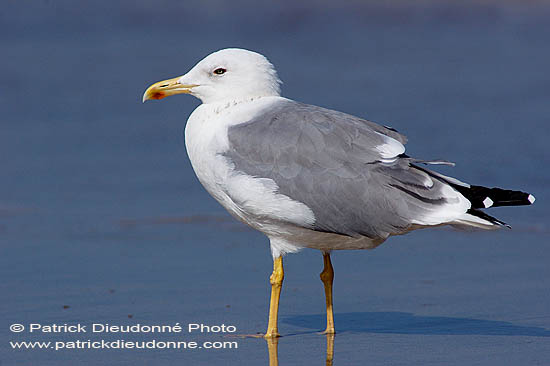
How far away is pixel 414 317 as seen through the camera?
238 inches

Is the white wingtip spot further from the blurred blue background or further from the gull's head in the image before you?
the gull's head

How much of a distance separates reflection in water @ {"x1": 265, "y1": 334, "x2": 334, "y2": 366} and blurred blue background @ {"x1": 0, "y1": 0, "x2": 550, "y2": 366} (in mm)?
45

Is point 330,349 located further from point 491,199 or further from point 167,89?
point 167,89

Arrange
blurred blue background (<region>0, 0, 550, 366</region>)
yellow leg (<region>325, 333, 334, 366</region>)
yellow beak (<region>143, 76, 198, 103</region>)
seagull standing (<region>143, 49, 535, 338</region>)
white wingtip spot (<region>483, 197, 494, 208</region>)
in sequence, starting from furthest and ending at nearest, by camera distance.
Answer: yellow beak (<region>143, 76, 198, 103</region>) → blurred blue background (<region>0, 0, 550, 366</region>) → seagull standing (<region>143, 49, 535, 338</region>) → white wingtip spot (<region>483, 197, 494, 208</region>) → yellow leg (<region>325, 333, 334, 366</region>)

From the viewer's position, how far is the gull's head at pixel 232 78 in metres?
6.01

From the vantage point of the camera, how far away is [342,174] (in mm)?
5559

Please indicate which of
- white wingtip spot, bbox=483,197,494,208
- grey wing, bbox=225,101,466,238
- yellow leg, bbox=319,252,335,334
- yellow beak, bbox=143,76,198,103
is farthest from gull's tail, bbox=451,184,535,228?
yellow beak, bbox=143,76,198,103

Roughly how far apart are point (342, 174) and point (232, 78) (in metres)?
0.97

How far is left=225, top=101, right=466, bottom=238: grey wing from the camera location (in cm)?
553

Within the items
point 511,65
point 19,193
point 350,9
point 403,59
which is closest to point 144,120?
point 19,193

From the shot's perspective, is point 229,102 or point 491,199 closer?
point 491,199

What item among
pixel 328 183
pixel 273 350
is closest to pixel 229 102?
pixel 328 183

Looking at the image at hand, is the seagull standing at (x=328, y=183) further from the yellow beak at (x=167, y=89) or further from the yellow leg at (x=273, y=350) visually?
the yellow beak at (x=167, y=89)

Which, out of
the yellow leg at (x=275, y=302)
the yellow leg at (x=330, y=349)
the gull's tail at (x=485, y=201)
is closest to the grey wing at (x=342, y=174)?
the gull's tail at (x=485, y=201)
